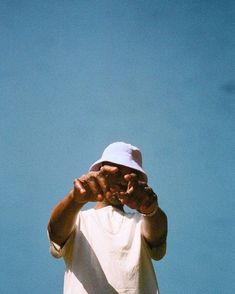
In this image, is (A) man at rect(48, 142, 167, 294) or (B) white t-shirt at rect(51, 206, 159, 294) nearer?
(A) man at rect(48, 142, 167, 294)

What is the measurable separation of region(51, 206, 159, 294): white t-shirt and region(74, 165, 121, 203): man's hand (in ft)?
1.68

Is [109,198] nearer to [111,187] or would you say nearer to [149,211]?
[111,187]

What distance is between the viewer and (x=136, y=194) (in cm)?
179

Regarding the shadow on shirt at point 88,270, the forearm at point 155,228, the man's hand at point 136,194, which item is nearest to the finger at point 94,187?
the man's hand at point 136,194

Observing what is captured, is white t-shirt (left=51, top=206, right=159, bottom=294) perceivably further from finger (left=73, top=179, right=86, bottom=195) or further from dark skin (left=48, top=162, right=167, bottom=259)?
finger (left=73, top=179, right=86, bottom=195)

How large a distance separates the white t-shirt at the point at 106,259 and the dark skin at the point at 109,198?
10cm

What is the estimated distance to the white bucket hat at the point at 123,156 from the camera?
7.63 ft

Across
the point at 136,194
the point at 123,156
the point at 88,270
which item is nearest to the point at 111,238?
the point at 88,270

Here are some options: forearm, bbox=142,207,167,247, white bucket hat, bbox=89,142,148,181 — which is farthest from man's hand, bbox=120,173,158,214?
white bucket hat, bbox=89,142,148,181

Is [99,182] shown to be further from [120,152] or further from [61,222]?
[120,152]

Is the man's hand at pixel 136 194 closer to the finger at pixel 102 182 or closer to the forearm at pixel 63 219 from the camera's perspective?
the finger at pixel 102 182

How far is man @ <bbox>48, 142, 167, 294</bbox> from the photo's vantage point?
1953mm

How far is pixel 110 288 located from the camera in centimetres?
210

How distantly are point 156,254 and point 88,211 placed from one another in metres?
0.53
